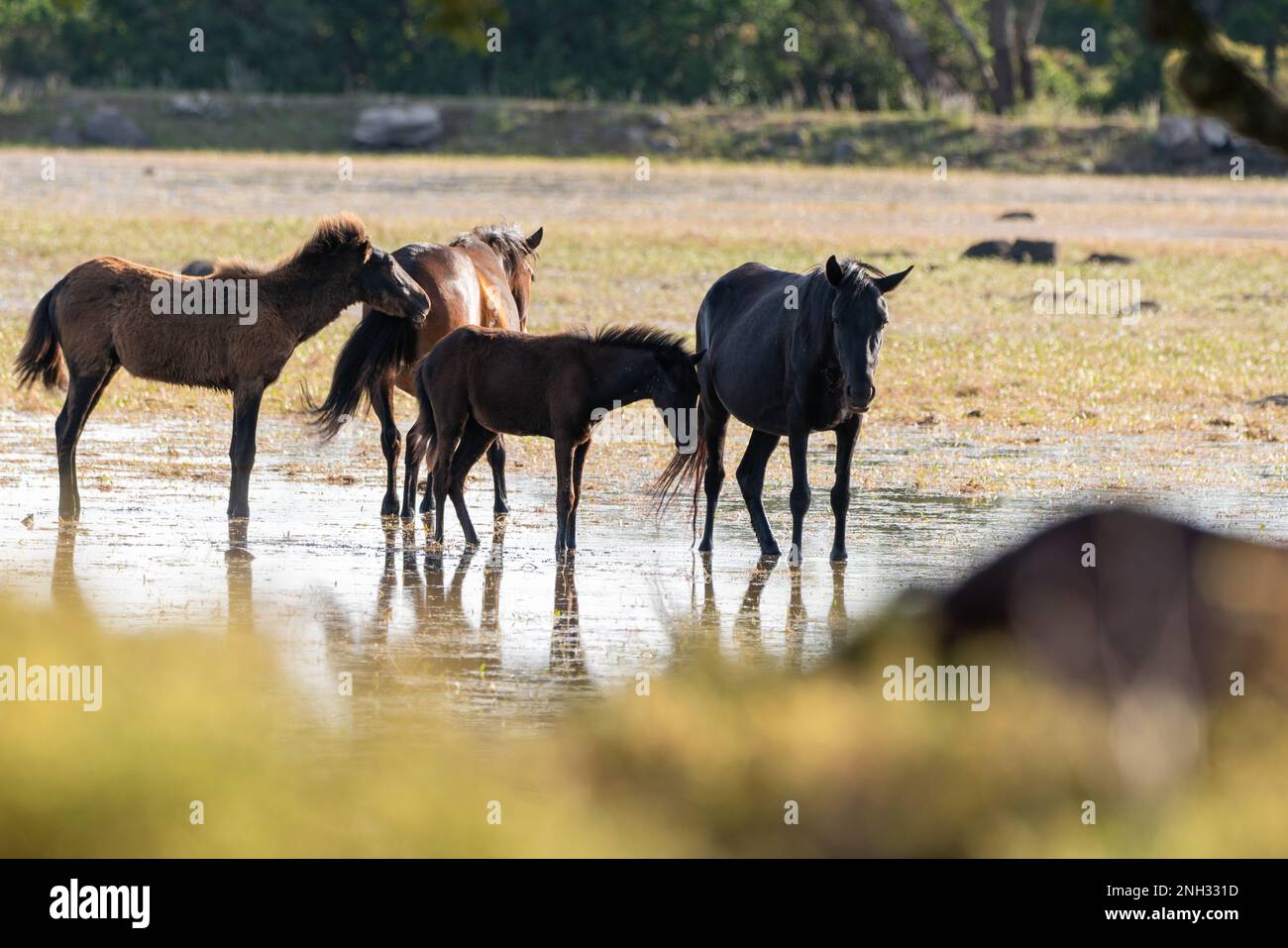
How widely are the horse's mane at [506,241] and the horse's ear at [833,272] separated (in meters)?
4.01

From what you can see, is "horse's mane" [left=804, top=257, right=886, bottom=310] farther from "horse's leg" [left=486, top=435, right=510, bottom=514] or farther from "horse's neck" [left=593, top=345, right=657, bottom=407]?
"horse's leg" [left=486, top=435, right=510, bottom=514]

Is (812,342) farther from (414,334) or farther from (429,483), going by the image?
(414,334)

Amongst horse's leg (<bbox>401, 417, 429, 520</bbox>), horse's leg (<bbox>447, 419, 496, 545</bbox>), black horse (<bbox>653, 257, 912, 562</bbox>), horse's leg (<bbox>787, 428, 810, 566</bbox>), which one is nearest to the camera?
black horse (<bbox>653, 257, 912, 562</bbox>)

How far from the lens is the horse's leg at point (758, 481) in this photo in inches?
440

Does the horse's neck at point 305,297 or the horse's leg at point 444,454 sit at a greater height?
→ the horse's neck at point 305,297

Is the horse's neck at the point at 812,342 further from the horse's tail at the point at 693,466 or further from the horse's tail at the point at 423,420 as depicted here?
the horse's tail at the point at 423,420

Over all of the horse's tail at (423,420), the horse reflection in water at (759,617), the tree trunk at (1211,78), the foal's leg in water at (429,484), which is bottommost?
the horse reflection in water at (759,617)

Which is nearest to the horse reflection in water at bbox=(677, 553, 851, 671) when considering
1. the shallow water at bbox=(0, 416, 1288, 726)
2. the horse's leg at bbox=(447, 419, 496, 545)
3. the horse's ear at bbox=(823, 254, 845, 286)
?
the shallow water at bbox=(0, 416, 1288, 726)

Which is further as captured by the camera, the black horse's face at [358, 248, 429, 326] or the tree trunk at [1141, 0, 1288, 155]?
the black horse's face at [358, 248, 429, 326]

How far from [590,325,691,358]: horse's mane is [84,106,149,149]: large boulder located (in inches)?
1414

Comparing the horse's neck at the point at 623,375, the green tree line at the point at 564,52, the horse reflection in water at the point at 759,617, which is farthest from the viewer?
the green tree line at the point at 564,52

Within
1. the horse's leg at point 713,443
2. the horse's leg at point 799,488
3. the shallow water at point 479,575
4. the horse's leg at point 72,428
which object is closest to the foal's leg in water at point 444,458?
the shallow water at point 479,575

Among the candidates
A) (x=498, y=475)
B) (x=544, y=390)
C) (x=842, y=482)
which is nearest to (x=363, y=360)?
(x=498, y=475)

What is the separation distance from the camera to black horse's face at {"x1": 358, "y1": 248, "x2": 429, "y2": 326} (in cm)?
1209
